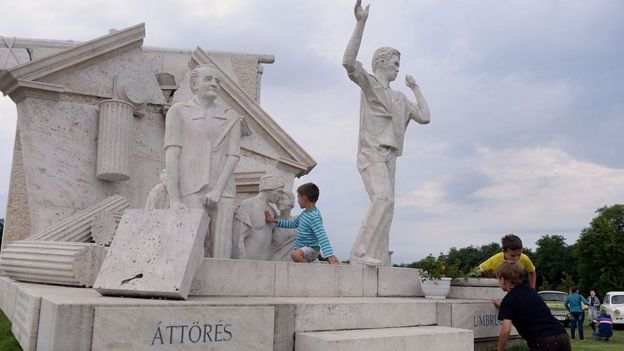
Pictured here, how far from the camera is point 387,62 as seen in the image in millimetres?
7680

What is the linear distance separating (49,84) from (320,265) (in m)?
6.54

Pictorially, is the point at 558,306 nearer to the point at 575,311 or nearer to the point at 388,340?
the point at 575,311

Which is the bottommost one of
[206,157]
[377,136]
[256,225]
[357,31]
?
[256,225]

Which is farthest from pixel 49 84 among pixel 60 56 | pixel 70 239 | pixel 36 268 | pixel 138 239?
pixel 138 239

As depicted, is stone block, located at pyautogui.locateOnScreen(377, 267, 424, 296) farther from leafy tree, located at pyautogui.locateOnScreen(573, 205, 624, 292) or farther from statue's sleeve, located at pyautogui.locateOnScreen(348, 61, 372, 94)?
leafy tree, located at pyautogui.locateOnScreen(573, 205, 624, 292)

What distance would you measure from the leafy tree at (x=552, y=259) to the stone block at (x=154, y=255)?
197ft

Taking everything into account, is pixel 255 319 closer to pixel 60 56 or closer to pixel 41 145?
pixel 41 145

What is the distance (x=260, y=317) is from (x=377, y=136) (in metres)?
3.67

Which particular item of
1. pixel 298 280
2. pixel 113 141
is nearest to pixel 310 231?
pixel 298 280

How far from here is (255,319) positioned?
4445 millimetres

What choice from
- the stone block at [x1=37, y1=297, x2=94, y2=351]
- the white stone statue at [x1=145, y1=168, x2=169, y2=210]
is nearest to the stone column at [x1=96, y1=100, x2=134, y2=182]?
the white stone statue at [x1=145, y1=168, x2=169, y2=210]

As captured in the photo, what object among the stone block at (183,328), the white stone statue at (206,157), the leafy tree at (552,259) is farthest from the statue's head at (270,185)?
the leafy tree at (552,259)

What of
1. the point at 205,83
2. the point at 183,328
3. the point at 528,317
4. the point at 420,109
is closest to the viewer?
the point at 183,328

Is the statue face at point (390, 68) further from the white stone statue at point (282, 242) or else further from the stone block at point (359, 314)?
the stone block at point (359, 314)
